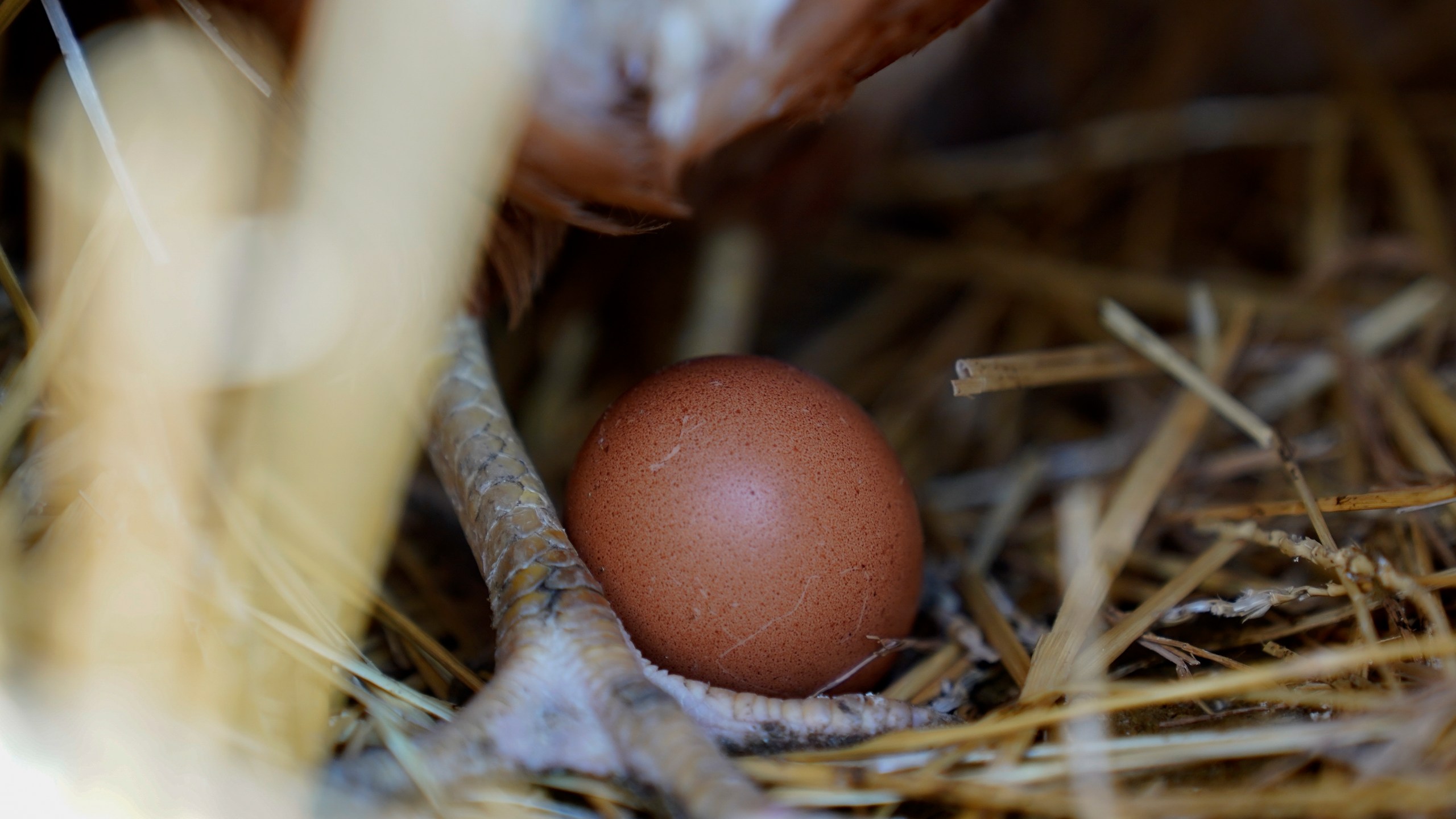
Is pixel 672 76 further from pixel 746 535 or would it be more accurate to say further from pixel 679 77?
pixel 746 535

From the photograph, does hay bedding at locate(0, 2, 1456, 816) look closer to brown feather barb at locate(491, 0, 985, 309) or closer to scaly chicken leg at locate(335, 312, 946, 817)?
scaly chicken leg at locate(335, 312, 946, 817)

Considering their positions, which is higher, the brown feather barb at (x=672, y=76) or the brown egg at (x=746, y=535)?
the brown feather barb at (x=672, y=76)

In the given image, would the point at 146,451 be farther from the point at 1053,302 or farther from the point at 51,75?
the point at 1053,302

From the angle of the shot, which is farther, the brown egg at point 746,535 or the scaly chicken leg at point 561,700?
the brown egg at point 746,535

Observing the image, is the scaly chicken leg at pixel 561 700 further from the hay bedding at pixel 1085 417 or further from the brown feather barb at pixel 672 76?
the brown feather barb at pixel 672 76

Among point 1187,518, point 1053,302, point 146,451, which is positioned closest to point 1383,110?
point 1053,302

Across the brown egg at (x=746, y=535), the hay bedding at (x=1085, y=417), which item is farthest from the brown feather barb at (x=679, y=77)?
the hay bedding at (x=1085, y=417)

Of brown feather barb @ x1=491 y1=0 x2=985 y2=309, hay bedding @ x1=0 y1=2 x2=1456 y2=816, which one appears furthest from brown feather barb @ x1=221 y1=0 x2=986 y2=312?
hay bedding @ x1=0 y1=2 x2=1456 y2=816
